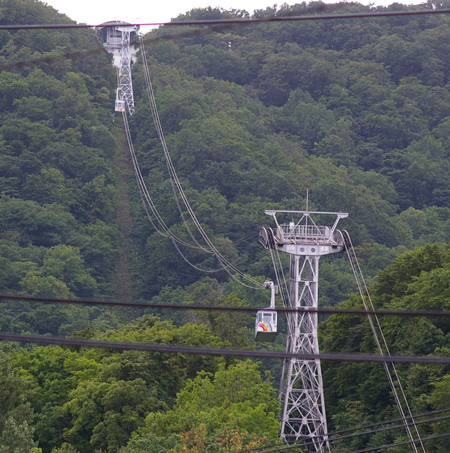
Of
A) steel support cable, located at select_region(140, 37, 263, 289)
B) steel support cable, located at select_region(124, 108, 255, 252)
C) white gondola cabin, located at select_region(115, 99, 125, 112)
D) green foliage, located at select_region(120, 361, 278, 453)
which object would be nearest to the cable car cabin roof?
green foliage, located at select_region(120, 361, 278, 453)

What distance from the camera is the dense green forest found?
26.9 metres

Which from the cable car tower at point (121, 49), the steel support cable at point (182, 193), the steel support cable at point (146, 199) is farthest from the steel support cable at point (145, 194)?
the cable car tower at point (121, 49)

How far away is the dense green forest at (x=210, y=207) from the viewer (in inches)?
1061

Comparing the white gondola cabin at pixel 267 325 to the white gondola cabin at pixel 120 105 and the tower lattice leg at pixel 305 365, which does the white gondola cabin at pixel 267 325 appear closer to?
the tower lattice leg at pixel 305 365

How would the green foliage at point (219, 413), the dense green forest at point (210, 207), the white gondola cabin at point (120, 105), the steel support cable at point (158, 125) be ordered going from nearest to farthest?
1. the green foliage at point (219, 413)
2. the dense green forest at point (210, 207)
3. the steel support cable at point (158, 125)
4. the white gondola cabin at point (120, 105)

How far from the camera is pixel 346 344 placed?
31000 millimetres

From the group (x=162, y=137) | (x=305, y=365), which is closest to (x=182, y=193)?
(x=162, y=137)

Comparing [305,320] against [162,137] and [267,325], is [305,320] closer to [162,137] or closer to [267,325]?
[267,325]

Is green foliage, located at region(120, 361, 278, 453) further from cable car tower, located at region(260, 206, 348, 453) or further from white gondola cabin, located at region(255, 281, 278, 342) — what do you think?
white gondola cabin, located at region(255, 281, 278, 342)

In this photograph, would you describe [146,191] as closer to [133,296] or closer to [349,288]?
[133,296]

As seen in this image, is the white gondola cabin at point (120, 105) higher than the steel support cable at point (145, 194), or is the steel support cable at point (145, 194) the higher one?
the white gondola cabin at point (120, 105)

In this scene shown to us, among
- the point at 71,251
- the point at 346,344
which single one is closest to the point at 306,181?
the point at 71,251

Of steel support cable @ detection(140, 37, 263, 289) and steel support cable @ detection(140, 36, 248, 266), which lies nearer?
steel support cable @ detection(140, 37, 263, 289)

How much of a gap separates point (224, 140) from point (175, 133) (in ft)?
16.9
